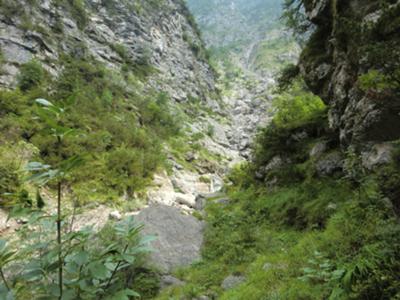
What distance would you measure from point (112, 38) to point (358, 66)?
109 ft

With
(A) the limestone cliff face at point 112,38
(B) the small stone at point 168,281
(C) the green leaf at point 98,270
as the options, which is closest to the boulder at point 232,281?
(B) the small stone at point 168,281

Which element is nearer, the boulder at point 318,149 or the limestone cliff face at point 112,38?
the boulder at point 318,149

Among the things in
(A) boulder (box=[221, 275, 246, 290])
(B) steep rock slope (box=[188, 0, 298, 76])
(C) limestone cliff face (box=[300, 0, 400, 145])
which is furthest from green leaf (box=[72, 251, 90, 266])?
(B) steep rock slope (box=[188, 0, 298, 76])

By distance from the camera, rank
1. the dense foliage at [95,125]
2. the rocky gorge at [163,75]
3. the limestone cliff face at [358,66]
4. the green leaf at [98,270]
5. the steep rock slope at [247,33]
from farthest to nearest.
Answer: the steep rock slope at [247,33]
the dense foliage at [95,125]
the rocky gorge at [163,75]
the limestone cliff face at [358,66]
the green leaf at [98,270]

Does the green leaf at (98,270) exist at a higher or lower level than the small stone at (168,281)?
higher

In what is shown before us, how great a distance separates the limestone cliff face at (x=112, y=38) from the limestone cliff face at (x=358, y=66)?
51.9 feet

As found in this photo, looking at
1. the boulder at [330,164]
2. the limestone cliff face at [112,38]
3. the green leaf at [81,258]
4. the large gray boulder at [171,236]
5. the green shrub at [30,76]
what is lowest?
the large gray boulder at [171,236]

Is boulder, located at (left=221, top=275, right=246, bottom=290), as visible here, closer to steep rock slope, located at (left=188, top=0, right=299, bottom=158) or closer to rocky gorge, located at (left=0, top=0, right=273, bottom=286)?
rocky gorge, located at (left=0, top=0, right=273, bottom=286)

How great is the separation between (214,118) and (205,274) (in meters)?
33.4

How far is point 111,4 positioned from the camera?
36.4 metres

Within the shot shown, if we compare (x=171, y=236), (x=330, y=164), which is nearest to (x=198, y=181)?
(x=171, y=236)

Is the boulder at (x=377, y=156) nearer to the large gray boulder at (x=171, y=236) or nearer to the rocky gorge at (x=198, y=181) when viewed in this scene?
the rocky gorge at (x=198, y=181)

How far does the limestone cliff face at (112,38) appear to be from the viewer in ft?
61.9

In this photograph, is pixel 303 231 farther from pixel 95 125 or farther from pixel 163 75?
pixel 163 75
